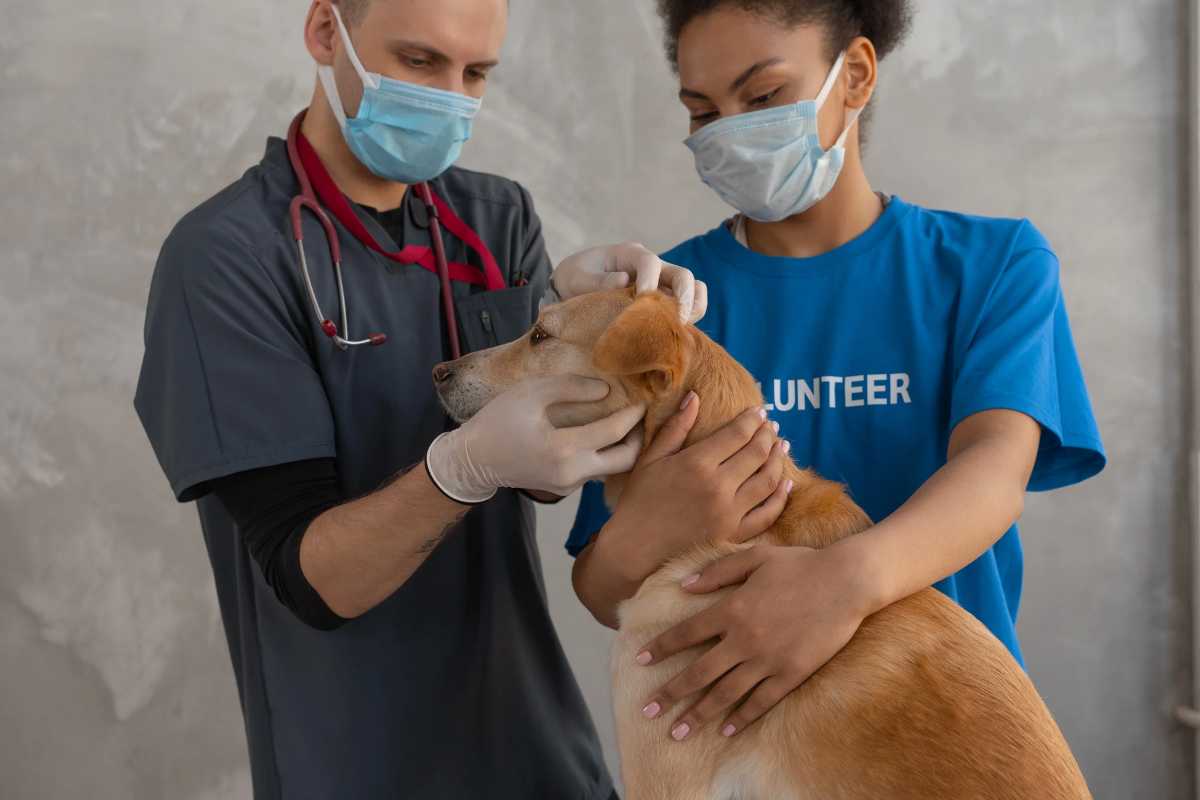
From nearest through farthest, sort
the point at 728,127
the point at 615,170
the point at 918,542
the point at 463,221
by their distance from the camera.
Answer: the point at 918,542, the point at 728,127, the point at 463,221, the point at 615,170

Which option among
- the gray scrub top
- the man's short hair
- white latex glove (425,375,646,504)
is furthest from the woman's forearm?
the man's short hair

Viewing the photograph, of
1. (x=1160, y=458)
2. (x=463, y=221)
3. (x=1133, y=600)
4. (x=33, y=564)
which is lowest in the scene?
(x=1133, y=600)

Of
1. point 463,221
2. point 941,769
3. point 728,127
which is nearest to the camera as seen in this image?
point 941,769

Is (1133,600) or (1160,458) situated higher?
(1160,458)

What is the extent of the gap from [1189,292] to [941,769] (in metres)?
2.69

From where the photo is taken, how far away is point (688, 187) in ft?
11.1

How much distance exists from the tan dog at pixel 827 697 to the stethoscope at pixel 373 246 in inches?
11.6

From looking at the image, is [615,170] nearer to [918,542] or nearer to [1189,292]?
[1189,292]

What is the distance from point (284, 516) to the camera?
4.92 ft

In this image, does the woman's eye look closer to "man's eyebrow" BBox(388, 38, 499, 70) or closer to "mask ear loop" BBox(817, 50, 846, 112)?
"mask ear loop" BBox(817, 50, 846, 112)

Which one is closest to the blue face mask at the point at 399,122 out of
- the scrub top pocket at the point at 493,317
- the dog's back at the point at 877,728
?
the scrub top pocket at the point at 493,317

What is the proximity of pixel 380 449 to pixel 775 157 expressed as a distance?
801 mm

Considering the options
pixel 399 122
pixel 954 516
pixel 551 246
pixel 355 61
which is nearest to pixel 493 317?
pixel 399 122

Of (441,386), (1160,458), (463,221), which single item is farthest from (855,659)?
(1160,458)
